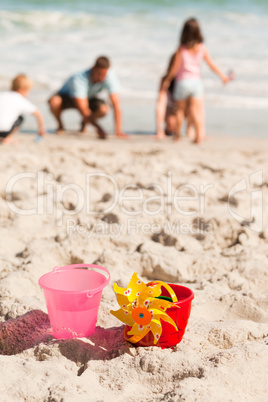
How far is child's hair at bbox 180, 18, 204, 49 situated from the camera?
475 cm

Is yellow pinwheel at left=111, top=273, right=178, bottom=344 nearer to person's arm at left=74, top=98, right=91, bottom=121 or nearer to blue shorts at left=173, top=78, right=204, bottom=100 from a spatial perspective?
blue shorts at left=173, top=78, right=204, bottom=100

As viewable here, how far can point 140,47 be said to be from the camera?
11.6 metres

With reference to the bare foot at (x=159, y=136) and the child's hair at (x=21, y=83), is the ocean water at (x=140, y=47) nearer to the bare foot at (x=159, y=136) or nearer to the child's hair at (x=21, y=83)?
the bare foot at (x=159, y=136)

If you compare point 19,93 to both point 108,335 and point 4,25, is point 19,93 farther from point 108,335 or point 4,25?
point 4,25

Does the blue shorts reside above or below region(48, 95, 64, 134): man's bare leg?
above

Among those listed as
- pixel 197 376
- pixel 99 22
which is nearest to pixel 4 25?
pixel 99 22

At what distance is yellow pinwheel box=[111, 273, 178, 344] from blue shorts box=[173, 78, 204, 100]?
3684mm

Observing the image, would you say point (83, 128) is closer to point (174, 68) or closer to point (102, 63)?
point (102, 63)

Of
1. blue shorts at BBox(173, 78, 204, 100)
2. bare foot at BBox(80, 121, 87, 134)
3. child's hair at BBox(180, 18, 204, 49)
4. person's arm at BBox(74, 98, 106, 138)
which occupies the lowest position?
bare foot at BBox(80, 121, 87, 134)

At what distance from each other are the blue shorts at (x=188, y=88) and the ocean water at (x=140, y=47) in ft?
2.26

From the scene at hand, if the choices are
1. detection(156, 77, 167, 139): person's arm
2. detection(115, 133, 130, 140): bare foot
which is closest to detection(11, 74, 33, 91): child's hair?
detection(115, 133, 130, 140): bare foot

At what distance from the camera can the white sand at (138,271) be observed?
1396 mm

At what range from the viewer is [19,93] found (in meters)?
4.69

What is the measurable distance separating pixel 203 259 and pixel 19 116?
3.00m
